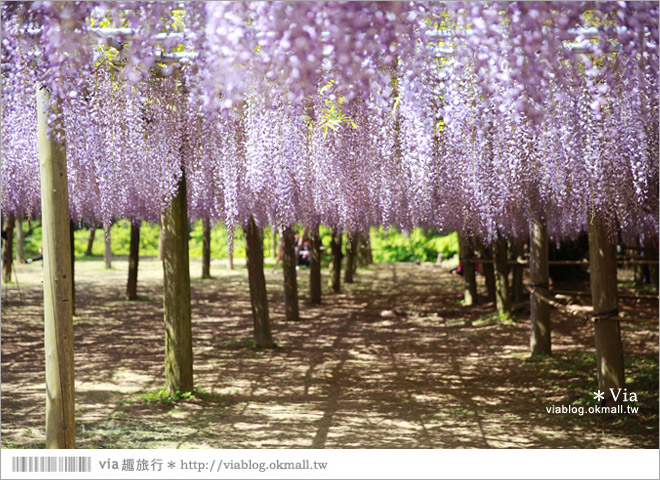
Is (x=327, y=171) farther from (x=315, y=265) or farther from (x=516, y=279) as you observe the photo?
(x=516, y=279)

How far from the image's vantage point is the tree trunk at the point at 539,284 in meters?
6.90

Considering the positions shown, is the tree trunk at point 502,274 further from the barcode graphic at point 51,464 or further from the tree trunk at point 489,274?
the barcode graphic at point 51,464

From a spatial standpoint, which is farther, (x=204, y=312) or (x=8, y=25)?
(x=204, y=312)

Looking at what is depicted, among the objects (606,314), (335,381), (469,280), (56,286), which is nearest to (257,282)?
(335,381)

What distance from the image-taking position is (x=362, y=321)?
9.85 meters

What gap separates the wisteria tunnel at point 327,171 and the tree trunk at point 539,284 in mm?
24

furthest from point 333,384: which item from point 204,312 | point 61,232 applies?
point 204,312

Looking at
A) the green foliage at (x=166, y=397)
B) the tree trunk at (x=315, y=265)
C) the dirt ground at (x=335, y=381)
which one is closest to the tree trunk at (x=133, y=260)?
the dirt ground at (x=335, y=381)

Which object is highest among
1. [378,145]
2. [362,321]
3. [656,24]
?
[656,24]

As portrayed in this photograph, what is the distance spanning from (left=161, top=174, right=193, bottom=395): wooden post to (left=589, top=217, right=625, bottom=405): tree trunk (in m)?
2.91

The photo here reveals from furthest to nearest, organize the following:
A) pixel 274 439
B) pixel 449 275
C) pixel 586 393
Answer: pixel 449 275
pixel 586 393
pixel 274 439

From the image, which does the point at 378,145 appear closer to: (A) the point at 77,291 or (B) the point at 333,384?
(B) the point at 333,384

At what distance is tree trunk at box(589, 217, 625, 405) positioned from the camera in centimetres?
479

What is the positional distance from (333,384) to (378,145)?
91.3 inches
